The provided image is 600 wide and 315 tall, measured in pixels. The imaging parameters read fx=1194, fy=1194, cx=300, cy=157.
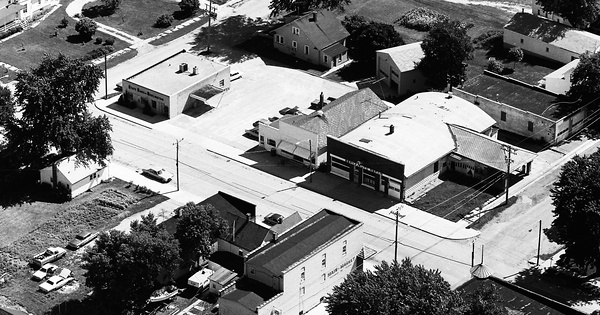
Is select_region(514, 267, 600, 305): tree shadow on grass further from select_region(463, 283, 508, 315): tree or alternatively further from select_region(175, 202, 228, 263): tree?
select_region(175, 202, 228, 263): tree

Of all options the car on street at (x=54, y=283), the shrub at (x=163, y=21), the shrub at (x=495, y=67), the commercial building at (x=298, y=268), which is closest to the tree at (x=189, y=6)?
the shrub at (x=163, y=21)

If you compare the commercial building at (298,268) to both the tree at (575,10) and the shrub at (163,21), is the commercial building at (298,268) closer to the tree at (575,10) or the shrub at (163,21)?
the tree at (575,10)

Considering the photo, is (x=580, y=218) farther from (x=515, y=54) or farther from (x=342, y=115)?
(x=515, y=54)

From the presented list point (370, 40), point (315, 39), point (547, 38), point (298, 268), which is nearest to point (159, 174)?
point (298, 268)

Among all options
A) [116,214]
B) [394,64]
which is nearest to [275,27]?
[394,64]

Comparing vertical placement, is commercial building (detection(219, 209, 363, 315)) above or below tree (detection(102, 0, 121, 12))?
below

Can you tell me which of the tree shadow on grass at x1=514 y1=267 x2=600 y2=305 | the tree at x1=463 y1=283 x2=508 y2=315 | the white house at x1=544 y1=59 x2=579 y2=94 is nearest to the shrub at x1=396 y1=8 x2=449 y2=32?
the white house at x1=544 y1=59 x2=579 y2=94

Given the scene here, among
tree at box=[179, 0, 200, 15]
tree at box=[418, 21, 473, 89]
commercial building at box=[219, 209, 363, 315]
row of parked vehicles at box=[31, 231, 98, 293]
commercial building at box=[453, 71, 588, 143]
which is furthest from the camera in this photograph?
tree at box=[179, 0, 200, 15]
